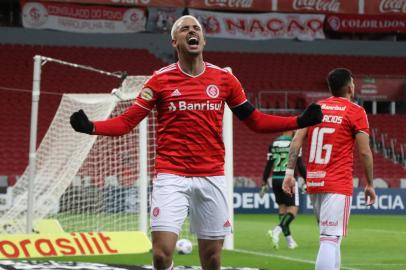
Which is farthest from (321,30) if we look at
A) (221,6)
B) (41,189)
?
(41,189)

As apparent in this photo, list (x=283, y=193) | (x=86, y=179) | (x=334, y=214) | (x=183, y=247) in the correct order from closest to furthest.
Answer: (x=334, y=214) < (x=183, y=247) < (x=283, y=193) < (x=86, y=179)

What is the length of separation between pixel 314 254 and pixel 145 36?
74.9 feet

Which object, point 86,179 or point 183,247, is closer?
point 183,247

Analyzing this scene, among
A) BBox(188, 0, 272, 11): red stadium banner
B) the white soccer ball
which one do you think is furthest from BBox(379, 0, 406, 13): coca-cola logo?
the white soccer ball

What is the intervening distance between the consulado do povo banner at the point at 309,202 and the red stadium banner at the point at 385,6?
24.9 feet

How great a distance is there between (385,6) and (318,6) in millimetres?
2427

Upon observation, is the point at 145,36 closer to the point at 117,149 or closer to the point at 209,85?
the point at 117,149

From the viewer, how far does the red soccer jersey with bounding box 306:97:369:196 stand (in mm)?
8445

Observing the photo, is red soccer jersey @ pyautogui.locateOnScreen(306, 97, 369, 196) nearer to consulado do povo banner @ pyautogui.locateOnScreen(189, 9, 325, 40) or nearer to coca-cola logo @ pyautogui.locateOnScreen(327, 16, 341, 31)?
consulado do povo banner @ pyautogui.locateOnScreen(189, 9, 325, 40)

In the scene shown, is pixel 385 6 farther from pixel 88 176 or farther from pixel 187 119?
pixel 187 119

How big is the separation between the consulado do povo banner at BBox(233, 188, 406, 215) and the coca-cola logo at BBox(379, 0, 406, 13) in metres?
7.80

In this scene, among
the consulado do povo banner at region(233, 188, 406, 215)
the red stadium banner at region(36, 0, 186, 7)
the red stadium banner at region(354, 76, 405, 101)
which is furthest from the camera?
the red stadium banner at region(354, 76, 405, 101)

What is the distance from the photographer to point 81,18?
3306cm

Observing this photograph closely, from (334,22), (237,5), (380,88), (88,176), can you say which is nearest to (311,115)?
(88,176)
